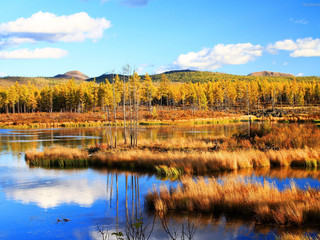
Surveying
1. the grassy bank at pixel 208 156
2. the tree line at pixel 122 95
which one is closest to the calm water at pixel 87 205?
the grassy bank at pixel 208 156

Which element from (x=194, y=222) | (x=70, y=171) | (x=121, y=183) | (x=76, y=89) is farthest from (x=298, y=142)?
(x=76, y=89)

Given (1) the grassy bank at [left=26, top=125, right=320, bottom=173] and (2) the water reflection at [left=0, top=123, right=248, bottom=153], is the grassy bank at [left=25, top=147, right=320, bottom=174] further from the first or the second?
(2) the water reflection at [left=0, top=123, right=248, bottom=153]

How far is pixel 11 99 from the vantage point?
114 m

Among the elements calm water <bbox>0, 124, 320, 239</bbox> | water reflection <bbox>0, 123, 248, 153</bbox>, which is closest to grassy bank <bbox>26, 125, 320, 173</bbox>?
calm water <bbox>0, 124, 320, 239</bbox>

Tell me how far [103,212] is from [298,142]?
16.8 m

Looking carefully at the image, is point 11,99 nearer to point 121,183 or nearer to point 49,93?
point 49,93

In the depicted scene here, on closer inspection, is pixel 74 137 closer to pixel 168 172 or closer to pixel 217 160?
pixel 168 172

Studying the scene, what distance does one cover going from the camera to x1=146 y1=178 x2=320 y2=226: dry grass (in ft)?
34.7

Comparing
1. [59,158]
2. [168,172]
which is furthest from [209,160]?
[59,158]

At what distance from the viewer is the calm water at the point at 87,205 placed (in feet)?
36.6

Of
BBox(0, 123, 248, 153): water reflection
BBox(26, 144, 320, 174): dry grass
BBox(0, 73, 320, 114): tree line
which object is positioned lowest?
BBox(0, 123, 248, 153): water reflection

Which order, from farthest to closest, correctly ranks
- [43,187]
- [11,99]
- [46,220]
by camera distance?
[11,99]
[43,187]
[46,220]

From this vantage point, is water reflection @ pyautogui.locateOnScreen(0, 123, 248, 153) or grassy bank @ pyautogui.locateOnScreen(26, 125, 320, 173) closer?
grassy bank @ pyautogui.locateOnScreen(26, 125, 320, 173)

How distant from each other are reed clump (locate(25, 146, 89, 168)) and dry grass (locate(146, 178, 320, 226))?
44.4ft
